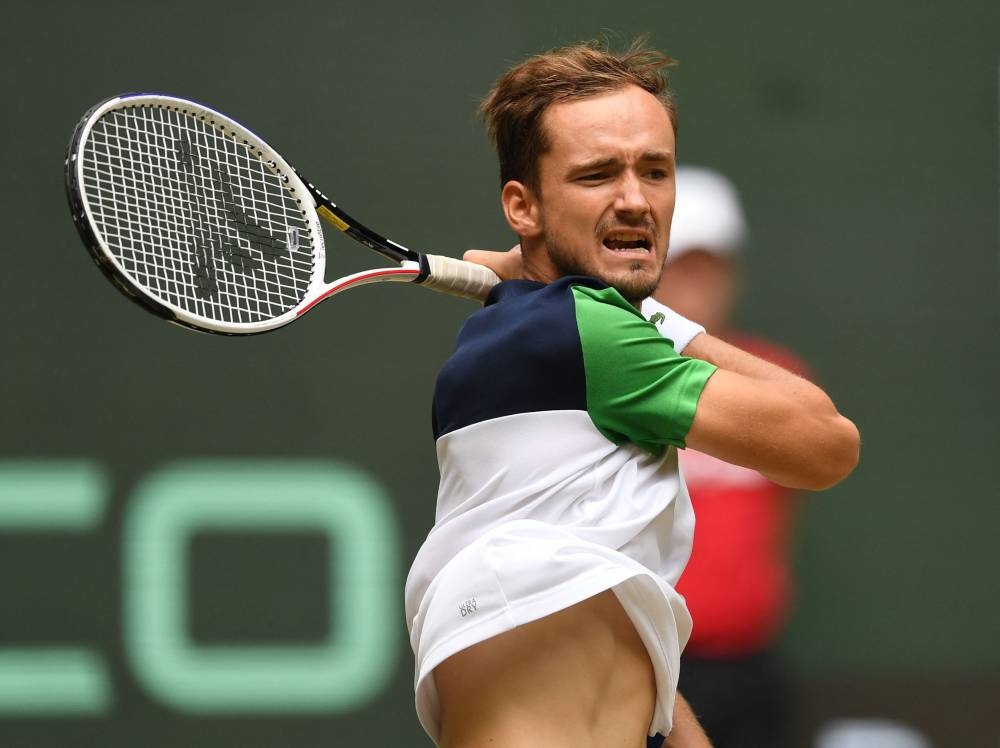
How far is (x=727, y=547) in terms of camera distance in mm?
3641

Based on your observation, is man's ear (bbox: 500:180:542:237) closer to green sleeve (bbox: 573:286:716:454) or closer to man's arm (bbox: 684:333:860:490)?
green sleeve (bbox: 573:286:716:454)

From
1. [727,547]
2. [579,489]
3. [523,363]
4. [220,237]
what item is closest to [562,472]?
[579,489]

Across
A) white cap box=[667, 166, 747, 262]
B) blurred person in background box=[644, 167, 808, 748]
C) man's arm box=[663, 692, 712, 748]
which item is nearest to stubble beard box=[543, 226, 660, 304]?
man's arm box=[663, 692, 712, 748]

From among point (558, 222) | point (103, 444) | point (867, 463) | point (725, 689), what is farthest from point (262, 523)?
point (558, 222)

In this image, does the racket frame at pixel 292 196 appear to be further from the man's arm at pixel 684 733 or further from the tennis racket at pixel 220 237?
the man's arm at pixel 684 733

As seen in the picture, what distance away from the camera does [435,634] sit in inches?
80.6

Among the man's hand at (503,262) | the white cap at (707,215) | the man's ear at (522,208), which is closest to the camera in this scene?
the man's ear at (522,208)

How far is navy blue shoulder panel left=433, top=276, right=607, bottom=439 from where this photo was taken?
6.66ft

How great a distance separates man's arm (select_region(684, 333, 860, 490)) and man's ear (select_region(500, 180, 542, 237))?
14.0 inches

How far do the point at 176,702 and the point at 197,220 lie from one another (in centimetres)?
186

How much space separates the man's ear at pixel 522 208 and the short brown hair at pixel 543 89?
1cm

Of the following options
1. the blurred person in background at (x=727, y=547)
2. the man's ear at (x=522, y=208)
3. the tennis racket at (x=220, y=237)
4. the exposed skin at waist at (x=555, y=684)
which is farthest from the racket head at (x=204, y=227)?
the blurred person in background at (x=727, y=547)

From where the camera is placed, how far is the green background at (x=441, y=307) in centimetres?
396

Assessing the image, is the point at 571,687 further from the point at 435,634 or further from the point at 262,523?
the point at 262,523
